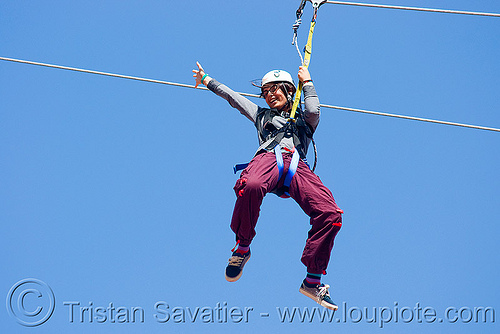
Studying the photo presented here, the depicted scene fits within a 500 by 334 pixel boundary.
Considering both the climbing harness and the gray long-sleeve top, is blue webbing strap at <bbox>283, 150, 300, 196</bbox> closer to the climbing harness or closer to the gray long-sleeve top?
the climbing harness

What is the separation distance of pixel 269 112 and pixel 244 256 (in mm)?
1367

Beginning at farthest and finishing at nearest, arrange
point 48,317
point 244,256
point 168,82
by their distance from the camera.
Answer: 1. point 48,317
2. point 168,82
3. point 244,256

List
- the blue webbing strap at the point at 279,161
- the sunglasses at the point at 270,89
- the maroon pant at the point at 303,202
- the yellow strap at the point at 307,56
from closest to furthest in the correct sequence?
the maroon pant at the point at 303,202
the blue webbing strap at the point at 279,161
the yellow strap at the point at 307,56
the sunglasses at the point at 270,89

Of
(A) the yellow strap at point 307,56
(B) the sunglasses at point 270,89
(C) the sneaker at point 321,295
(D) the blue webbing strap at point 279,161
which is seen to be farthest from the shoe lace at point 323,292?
(B) the sunglasses at point 270,89

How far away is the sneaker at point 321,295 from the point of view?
23.4 ft

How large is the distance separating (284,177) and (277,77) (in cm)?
106

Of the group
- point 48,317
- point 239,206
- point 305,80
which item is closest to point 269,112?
point 305,80

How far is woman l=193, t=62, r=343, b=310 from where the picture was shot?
6945 mm

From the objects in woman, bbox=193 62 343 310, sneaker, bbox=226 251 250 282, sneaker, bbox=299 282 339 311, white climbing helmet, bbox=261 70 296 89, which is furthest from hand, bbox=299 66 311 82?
sneaker, bbox=299 282 339 311

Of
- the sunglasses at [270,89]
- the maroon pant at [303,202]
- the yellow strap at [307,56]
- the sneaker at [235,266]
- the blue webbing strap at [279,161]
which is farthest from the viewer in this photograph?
the sunglasses at [270,89]

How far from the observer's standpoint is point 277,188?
7176 mm

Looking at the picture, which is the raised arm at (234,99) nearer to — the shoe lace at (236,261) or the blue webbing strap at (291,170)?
the blue webbing strap at (291,170)

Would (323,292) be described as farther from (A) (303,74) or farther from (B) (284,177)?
(A) (303,74)

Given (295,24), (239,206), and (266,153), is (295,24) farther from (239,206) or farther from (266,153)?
(239,206)
